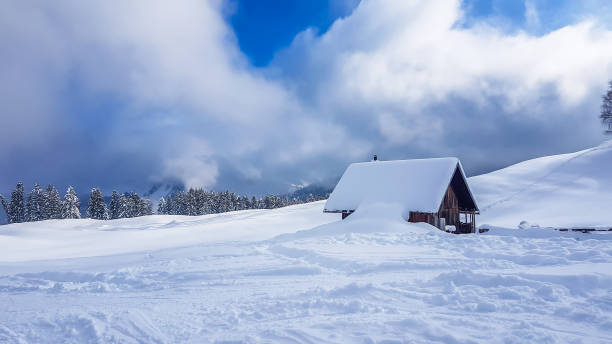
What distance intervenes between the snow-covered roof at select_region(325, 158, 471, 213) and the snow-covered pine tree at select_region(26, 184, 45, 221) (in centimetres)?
7098

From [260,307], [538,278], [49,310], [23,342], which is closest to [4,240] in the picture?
[49,310]

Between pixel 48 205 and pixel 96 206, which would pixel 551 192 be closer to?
pixel 96 206

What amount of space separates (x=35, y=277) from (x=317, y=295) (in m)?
8.65

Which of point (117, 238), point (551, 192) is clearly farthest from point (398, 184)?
point (551, 192)

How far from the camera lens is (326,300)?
6.24 metres

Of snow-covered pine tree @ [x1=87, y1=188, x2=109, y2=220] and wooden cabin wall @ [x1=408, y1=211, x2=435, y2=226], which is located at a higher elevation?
snow-covered pine tree @ [x1=87, y1=188, x2=109, y2=220]

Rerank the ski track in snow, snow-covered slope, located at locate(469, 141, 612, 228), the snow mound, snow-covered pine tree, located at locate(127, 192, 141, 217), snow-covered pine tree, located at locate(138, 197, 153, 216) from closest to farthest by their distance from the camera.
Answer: the ski track in snow → the snow mound → snow-covered slope, located at locate(469, 141, 612, 228) → snow-covered pine tree, located at locate(127, 192, 141, 217) → snow-covered pine tree, located at locate(138, 197, 153, 216)

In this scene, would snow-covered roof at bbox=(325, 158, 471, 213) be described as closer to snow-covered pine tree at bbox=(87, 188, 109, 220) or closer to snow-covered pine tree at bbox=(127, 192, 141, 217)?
snow-covered pine tree at bbox=(87, 188, 109, 220)

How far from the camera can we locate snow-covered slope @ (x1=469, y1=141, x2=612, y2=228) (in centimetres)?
2921

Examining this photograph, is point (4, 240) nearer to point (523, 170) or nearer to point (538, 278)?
point (538, 278)

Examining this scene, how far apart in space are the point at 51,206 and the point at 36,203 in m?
3.44

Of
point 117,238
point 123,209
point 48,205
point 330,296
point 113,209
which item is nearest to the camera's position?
point 330,296

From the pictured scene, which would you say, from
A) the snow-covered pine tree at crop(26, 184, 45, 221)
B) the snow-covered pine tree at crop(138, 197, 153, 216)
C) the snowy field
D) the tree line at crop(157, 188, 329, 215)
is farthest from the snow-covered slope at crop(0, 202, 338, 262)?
the tree line at crop(157, 188, 329, 215)

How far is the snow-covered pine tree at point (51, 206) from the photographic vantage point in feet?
225
